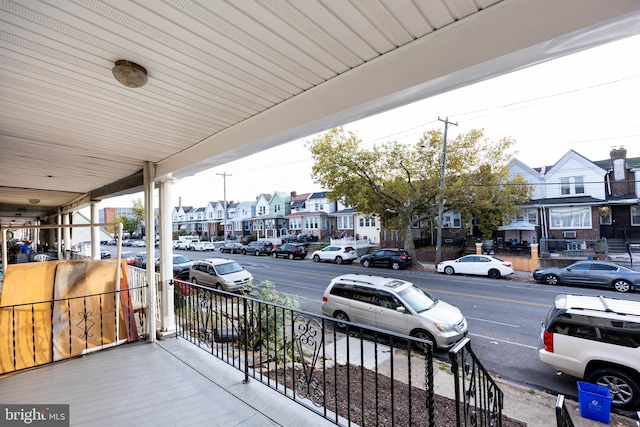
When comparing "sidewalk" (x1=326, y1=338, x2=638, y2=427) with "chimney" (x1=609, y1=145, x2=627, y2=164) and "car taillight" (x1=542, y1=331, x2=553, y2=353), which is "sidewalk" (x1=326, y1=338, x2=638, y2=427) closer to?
"car taillight" (x1=542, y1=331, x2=553, y2=353)

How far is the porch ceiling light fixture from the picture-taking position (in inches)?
90.1

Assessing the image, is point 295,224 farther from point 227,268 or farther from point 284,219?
point 227,268

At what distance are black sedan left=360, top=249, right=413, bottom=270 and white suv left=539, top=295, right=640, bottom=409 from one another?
44.4ft

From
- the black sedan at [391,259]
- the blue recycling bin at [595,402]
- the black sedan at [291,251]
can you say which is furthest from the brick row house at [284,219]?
the blue recycling bin at [595,402]

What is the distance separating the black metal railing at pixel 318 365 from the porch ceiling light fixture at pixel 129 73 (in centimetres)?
244

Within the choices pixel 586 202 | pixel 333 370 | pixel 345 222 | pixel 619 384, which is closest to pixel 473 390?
pixel 333 370

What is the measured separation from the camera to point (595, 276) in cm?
1221

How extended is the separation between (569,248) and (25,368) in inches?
990

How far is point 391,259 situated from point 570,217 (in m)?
14.8

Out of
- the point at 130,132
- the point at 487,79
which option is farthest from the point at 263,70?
the point at 130,132

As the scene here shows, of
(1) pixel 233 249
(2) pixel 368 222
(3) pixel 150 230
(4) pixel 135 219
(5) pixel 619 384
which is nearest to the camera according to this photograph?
(5) pixel 619 384

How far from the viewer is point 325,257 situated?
23.0 metres

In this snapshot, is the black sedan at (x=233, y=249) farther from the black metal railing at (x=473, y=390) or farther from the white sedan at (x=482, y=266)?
the black metal railing at (x=473, y=390)

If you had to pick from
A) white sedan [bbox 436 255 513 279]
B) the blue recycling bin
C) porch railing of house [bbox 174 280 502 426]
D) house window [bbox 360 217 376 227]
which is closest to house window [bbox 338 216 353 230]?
house window [bbox 360 217 376 227]
